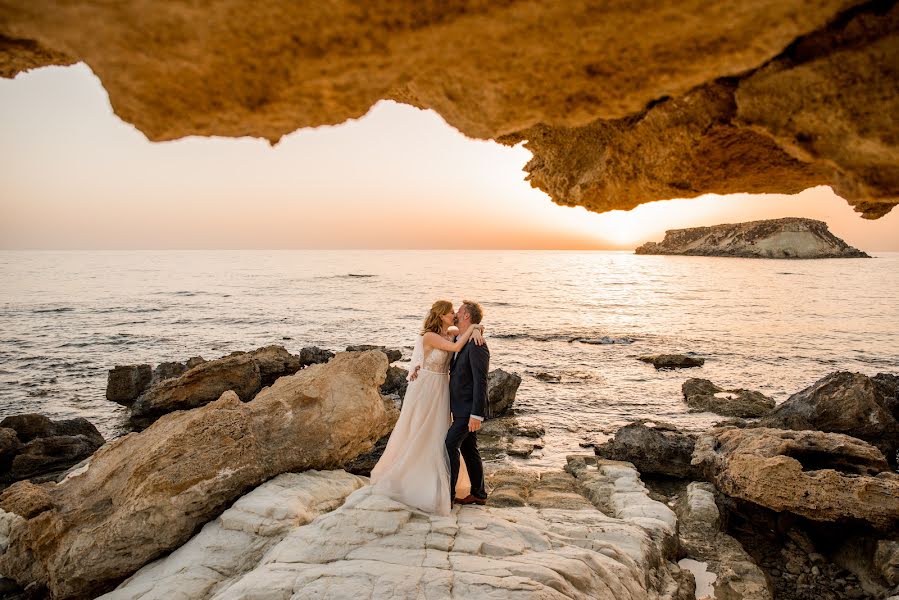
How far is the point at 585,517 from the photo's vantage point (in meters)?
6.09

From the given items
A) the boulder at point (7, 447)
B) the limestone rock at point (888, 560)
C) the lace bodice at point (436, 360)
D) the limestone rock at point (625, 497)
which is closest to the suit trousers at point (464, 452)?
the lace bodice at point (436, 360)

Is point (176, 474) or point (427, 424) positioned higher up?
point (427, 424)

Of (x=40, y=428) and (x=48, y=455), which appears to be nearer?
(x=48, y=455)

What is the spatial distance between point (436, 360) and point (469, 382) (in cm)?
50

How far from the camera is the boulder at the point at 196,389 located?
44.8 feet

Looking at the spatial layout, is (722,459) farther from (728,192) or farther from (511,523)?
(728,192)

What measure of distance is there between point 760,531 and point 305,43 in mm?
8272

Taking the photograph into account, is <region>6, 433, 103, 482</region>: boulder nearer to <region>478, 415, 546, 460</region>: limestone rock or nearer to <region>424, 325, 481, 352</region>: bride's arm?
<region>478, 415, 546, 460</region>: limestone rock

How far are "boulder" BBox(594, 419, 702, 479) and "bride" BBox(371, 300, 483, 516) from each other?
191 inches

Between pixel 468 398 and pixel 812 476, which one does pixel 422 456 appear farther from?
pixel 812 476

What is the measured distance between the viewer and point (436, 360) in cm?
640

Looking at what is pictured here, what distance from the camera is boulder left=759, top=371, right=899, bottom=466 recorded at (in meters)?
9.85

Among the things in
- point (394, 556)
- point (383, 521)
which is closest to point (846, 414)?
point (383, 521)

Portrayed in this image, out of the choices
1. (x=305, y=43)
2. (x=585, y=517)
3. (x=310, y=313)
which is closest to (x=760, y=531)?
(x=585, y=517)
